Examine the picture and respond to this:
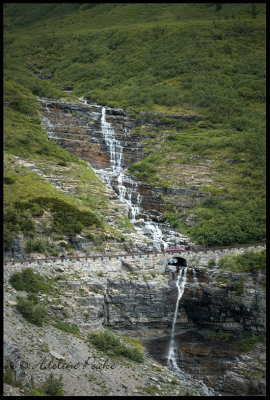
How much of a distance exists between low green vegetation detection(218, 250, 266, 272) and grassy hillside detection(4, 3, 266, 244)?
775 cm

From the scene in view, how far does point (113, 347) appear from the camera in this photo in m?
43.8

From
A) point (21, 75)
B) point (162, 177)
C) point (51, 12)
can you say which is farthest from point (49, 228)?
point (51, 12)

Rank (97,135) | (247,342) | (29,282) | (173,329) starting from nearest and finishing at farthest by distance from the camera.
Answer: (29,282)
(247,342)
(173,329)
(97,135)

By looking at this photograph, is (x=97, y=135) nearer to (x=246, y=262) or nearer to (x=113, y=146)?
(x=113, y=146)

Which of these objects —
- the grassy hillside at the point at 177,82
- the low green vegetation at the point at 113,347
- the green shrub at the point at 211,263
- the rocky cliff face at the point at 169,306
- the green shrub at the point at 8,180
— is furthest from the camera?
the grassy hillside at the point at 177,82

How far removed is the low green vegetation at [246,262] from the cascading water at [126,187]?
11379 mm

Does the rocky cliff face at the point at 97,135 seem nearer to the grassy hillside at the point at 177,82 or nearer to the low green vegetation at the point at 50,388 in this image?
the grassy hillside at the point at 177,82

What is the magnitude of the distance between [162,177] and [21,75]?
55272 mm

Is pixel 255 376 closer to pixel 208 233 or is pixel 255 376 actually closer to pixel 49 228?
pixel 208 233

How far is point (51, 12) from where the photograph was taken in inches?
7151

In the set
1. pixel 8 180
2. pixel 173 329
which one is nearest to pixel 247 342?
pixel 173 329

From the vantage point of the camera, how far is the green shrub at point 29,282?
44625 mm

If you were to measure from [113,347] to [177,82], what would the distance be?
82931 millimetres

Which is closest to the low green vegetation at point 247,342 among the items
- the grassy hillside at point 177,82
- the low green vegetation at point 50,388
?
the grassy hillside at point 177,82
